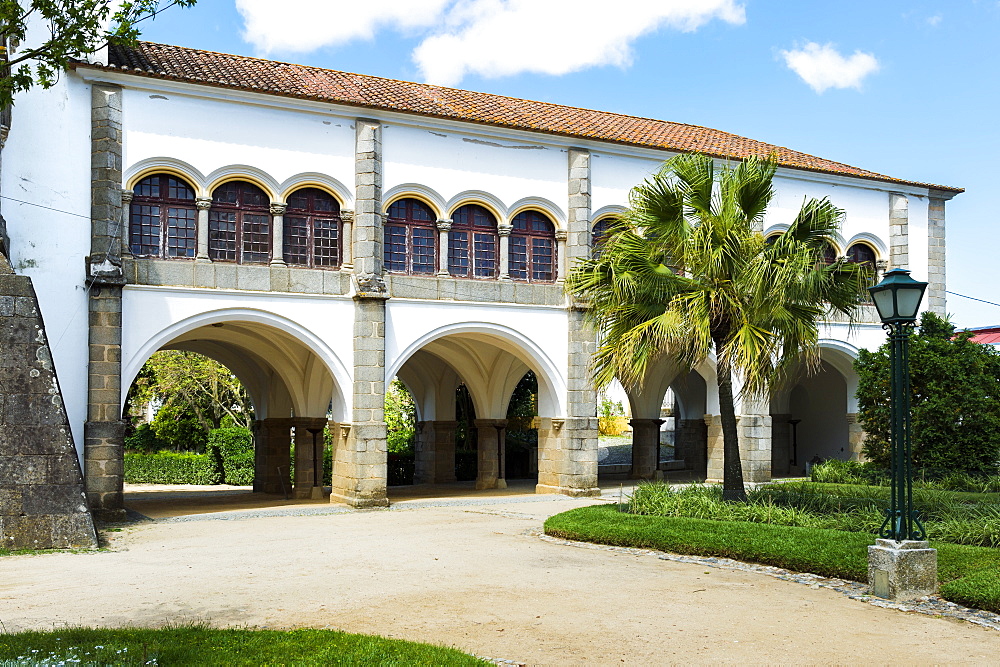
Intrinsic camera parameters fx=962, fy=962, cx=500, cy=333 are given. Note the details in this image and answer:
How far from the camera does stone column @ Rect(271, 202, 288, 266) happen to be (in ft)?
61.1

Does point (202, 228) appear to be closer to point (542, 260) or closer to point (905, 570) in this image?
point (542, 260)

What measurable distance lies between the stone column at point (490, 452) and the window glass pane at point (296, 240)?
7.58 metres

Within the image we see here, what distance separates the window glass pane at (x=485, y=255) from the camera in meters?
20.8

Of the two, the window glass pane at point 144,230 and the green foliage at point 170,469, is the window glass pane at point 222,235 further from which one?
the green foliage at point 170,469

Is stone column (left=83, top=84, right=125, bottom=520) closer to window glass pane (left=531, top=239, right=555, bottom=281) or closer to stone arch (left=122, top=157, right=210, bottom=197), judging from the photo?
stone arch (left=122, top=157, right=210, bottom=197)

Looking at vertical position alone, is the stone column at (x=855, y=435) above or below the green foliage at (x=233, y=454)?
above

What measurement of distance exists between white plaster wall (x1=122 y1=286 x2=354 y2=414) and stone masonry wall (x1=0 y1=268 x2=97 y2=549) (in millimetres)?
4268

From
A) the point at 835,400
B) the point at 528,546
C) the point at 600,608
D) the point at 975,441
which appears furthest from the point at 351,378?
the point at 835,400

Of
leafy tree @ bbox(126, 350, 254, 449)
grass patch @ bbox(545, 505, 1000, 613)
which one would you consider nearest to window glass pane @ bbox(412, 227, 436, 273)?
grass patch @ bbox(545, 505, 1000, 613)

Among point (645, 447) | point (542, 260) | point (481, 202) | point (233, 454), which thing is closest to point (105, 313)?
point (481, 202)

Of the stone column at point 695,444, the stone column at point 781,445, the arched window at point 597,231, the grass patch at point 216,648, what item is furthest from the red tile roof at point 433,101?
the grass patch at point 216,648

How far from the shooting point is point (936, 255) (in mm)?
25469

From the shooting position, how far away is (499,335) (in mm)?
20859

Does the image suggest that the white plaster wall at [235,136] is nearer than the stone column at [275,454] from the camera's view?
Yes
